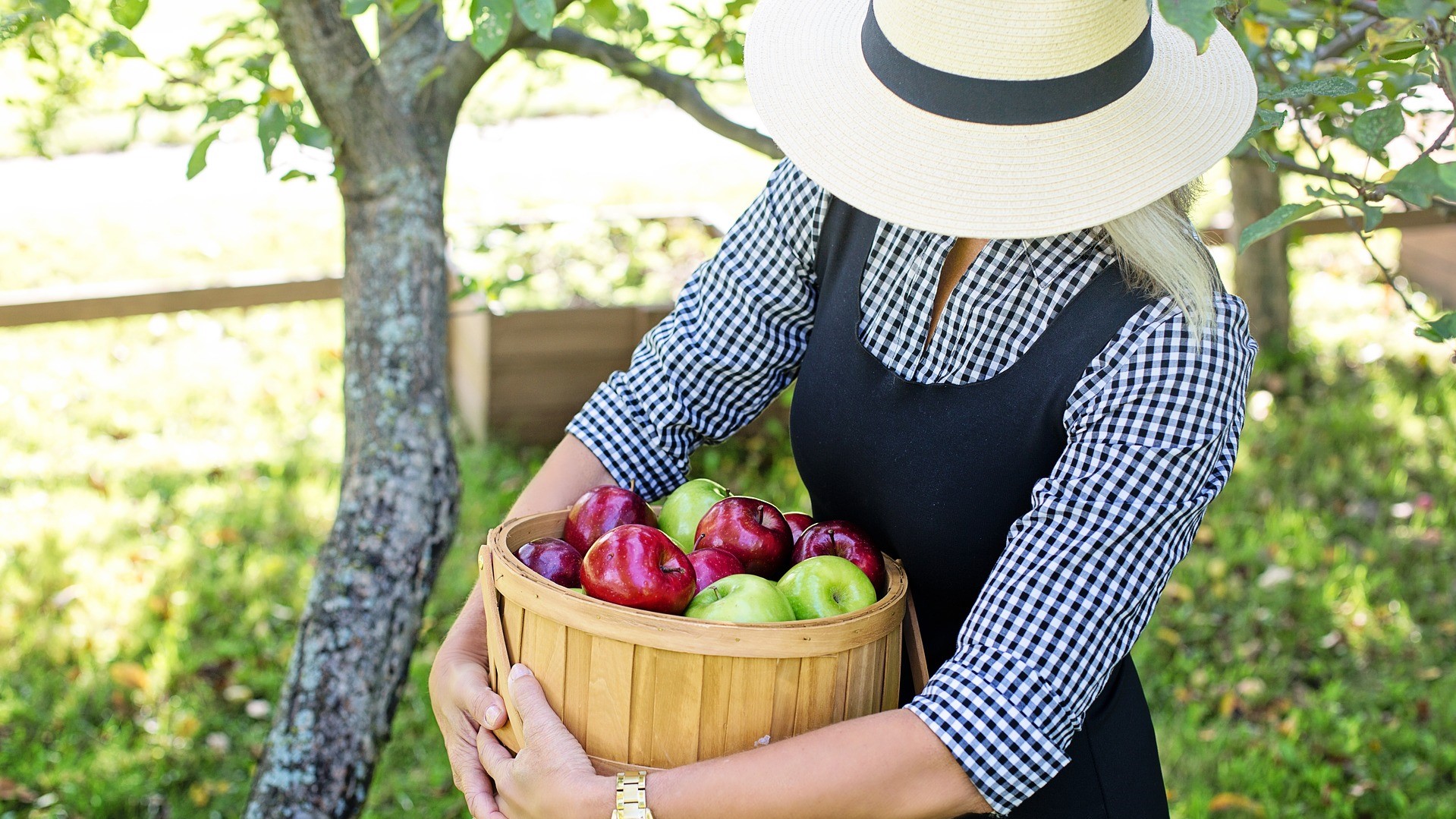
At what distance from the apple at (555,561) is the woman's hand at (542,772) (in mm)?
114

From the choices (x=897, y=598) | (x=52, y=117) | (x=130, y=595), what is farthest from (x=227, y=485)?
(x=897, y=598)

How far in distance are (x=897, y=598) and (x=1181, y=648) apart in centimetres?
254

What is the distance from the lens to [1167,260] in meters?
1.44

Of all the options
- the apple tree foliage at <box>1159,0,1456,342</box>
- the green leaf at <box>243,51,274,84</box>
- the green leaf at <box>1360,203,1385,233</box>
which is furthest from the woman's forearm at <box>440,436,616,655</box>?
the green leaf at <box>1360,203,1385,233</box>

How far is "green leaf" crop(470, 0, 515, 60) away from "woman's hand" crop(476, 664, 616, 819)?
0.75 metres

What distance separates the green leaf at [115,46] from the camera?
1.69 m

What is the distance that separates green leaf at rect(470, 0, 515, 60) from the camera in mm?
1462

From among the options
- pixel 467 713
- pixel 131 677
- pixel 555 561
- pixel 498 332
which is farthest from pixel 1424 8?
pixel 498 332

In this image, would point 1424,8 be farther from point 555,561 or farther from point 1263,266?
point 1263,266

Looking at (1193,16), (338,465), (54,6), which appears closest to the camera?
(1193,16)

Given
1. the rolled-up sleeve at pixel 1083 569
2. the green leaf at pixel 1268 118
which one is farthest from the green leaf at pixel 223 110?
the green leaf at pixel 1268 118

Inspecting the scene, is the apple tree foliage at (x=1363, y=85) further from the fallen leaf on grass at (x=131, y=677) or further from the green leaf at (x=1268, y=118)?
the fallen leaf on grass at (x=131, y=677)

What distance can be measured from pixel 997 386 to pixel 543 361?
3105 millimetres

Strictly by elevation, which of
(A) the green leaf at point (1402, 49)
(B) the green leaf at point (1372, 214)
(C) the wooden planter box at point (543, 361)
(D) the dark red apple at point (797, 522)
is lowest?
(C) the wooden planter box at point (543, 361)
